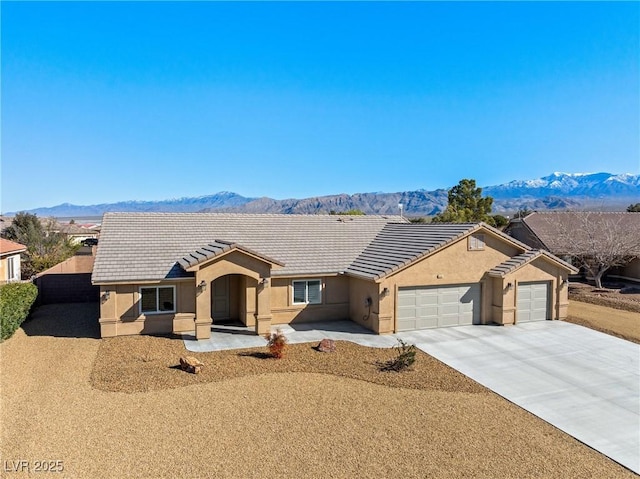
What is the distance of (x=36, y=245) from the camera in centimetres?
3759

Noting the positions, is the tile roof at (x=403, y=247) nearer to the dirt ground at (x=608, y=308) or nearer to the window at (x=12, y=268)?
the dirt ground at (x=608, y=308)

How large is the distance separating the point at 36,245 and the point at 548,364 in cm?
3862

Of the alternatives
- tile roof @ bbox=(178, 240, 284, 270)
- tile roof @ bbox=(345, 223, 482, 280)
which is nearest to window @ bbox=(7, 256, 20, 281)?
tile roof @ bbox=(178, 240, 284, 270)

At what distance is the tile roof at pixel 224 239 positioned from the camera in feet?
61.3

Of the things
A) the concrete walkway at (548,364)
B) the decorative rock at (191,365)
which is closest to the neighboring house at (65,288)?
the concrete walkway at (548,364)

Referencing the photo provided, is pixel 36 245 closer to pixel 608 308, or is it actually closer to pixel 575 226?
pixel 608 308

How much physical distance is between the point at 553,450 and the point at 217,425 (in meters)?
7.40

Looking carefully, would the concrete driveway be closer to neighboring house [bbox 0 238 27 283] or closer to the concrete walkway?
the concrete walkway

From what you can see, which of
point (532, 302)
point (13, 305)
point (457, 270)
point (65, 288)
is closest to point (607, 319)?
point (532, 302)

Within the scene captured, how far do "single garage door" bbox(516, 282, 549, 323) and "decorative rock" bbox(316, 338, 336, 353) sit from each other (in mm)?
9685

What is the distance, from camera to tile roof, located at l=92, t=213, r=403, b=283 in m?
18.7

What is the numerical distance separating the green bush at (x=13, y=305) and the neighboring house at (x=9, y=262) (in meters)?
9.90

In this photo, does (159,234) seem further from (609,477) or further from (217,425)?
(609,477)

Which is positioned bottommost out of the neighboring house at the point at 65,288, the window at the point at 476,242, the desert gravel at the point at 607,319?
the desert gravel at the point at 607,319
